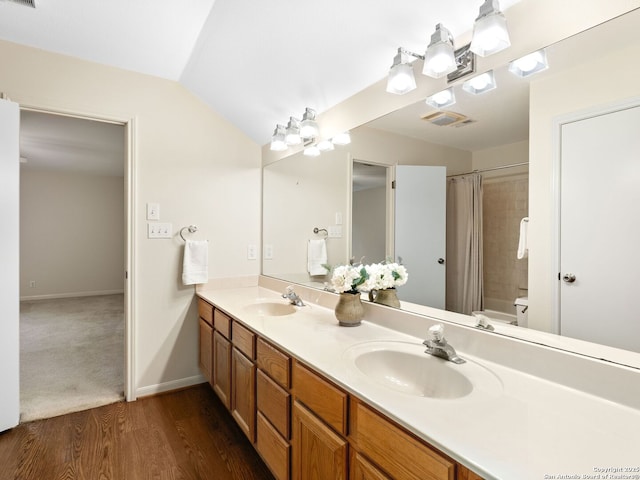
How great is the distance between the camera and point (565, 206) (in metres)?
1.07

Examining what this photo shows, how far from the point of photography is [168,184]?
2512mm

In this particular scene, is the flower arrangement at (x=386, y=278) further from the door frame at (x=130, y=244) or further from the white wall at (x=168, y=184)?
the door frame at (x=130, y=244)

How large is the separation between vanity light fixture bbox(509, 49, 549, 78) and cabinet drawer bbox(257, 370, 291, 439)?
4.78 feet

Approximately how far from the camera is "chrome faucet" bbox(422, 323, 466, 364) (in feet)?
3.93

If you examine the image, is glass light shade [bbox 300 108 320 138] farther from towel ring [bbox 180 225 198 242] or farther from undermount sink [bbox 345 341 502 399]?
undermount sink [bbox 345 341 502 399]

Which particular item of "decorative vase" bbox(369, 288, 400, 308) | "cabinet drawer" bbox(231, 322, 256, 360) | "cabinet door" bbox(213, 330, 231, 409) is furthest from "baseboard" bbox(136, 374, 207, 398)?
"decorative vase" bbox(369, 288, 400, 308)

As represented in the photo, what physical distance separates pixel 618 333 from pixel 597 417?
28 cm

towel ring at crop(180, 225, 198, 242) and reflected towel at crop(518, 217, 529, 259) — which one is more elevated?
towel ring at crop(180, 225, 198, 242)

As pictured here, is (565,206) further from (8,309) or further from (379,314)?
(8,309)

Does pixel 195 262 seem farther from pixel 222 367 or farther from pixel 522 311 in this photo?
pixel 522 311

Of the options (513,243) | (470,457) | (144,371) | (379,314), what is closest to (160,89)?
(144,371)

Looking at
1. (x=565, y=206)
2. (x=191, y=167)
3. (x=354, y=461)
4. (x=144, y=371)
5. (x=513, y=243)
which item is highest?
(x=191, y=167)

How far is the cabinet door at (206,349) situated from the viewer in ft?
7.63

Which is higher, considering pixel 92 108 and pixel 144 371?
pixel 92 108
